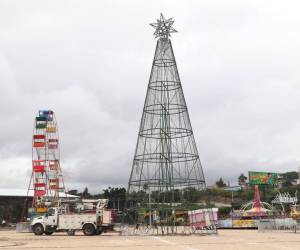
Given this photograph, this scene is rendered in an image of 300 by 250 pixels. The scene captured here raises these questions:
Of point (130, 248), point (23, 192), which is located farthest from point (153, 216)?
point (23, 192)

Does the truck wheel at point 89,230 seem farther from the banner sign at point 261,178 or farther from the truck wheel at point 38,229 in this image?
the banner sign at point 261,178

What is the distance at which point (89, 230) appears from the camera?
42.4 metres

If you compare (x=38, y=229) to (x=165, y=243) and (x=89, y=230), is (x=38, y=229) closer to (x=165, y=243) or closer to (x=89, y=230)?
(x=89, y=230)

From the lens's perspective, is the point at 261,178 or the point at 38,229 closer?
the point at 38,229

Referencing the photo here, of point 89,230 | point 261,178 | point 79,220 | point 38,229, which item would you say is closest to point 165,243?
point 89,230

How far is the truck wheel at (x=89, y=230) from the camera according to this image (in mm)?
Answer: 42281

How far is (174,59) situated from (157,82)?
7.57ft

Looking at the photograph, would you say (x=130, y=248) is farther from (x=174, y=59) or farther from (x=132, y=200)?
(x=174, y=59)

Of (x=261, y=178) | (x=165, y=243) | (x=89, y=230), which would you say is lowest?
(x=165, y=243)

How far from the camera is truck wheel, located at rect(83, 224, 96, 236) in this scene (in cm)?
4228

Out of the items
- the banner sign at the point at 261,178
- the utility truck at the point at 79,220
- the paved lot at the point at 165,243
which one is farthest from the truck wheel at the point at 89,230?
the banner sign at the point at 261,178

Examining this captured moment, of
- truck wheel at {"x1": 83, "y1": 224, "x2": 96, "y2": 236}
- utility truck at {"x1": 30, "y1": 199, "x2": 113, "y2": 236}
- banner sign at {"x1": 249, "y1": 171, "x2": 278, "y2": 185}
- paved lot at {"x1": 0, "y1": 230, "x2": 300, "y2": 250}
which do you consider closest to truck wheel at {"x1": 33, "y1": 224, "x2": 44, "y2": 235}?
utility truck at {"x1": 30, "y1": 199, "x2": 113, "y2": 236}

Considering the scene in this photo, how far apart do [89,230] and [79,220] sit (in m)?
1.29

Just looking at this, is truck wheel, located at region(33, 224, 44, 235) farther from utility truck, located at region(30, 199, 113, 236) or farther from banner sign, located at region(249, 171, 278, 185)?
banner sign, located at region(249, 171, 278, 185)
